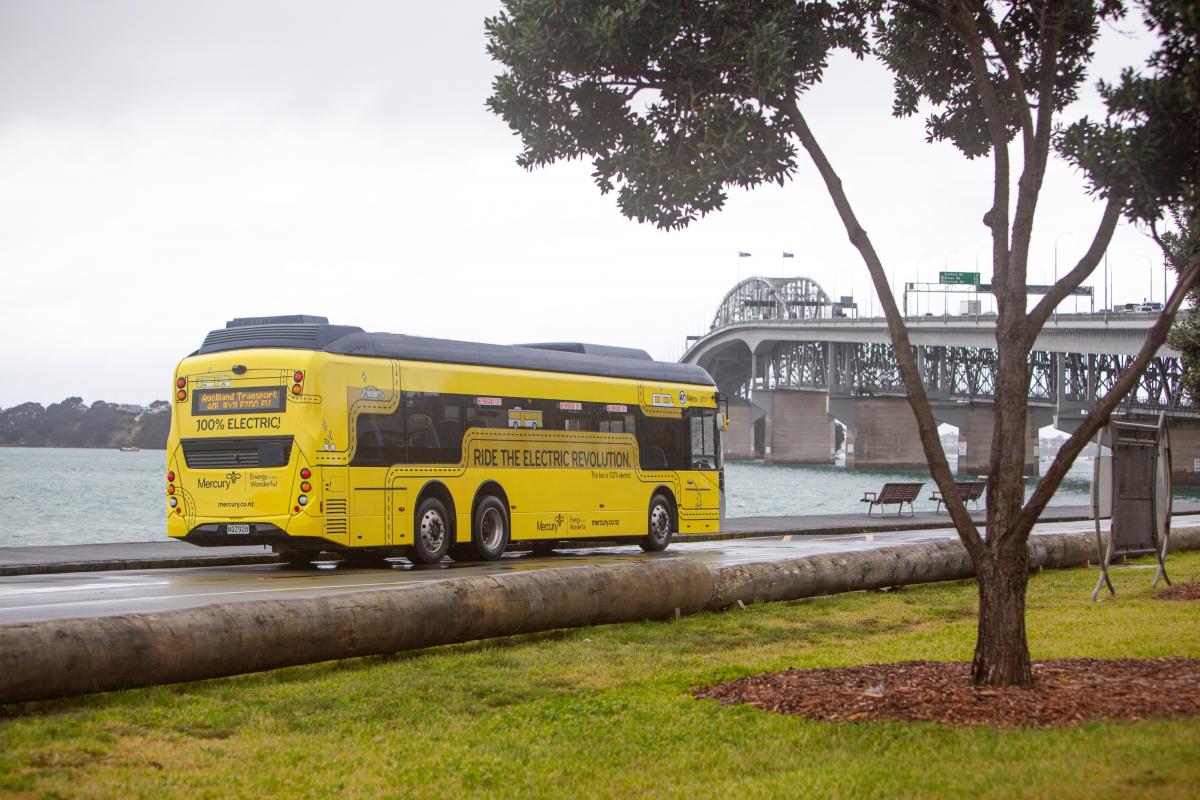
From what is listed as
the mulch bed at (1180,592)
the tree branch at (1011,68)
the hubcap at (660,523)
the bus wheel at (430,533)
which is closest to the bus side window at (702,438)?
the hubcap at (660,523)

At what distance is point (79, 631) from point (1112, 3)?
8746 millimetres

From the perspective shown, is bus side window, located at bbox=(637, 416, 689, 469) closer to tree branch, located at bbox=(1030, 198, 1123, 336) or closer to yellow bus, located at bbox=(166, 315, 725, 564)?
yellow bus, located at bbox=(166, 315, 725, 564)

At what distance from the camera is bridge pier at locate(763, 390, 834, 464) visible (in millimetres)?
156125

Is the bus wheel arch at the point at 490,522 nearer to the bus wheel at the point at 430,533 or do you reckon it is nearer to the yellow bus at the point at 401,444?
the yellow bus at the point at 401,444

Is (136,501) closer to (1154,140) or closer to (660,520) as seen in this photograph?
(660,520)

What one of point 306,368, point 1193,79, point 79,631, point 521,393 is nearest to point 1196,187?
point 1193,79

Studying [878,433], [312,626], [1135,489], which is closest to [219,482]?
[312,626]

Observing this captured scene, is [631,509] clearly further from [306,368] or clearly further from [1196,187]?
[1196,187]

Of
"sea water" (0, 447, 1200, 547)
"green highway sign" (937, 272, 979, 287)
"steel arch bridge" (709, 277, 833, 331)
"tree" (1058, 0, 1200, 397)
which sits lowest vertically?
"sea water" (0, 447, 1200, 547)

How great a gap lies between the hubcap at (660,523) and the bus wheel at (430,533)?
582cm

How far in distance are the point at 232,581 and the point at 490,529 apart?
5.51 metres

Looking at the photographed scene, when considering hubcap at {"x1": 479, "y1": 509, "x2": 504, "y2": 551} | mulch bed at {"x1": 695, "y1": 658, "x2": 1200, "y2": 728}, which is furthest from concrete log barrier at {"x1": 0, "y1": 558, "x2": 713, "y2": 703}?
hubcap at {"x1": 479, "y1": 509, "x2": 504, "y2": 551}

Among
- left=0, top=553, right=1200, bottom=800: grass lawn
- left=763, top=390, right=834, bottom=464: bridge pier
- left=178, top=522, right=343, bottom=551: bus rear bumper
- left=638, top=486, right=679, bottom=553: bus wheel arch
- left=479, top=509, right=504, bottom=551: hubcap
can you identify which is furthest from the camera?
left=763, top=390, right=834, bottom=464: bridge pier

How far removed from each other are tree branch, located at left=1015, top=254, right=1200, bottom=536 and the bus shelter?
269 inches
